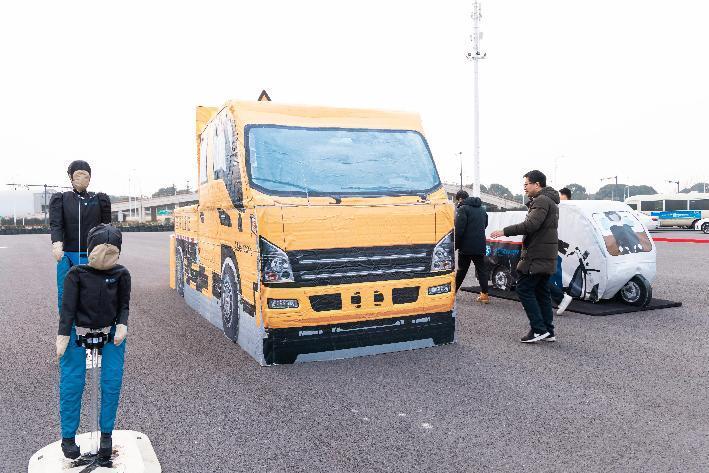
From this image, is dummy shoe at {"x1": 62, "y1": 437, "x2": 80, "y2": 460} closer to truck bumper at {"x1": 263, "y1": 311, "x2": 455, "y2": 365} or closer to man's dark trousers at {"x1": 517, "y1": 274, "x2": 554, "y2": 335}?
truck bumper at {"x1": 263, "y1": 311, "x2": 455, "y2": 365}

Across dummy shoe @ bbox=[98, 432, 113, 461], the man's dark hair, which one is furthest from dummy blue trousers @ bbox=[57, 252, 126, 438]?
the man's dark hair

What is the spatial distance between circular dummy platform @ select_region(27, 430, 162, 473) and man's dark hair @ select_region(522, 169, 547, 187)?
16.0 feet

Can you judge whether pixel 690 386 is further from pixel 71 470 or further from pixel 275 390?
pixel 71 470

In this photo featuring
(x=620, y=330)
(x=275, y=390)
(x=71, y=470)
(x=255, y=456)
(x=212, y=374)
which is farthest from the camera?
(x=620, y=330)

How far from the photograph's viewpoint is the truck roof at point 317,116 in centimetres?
593

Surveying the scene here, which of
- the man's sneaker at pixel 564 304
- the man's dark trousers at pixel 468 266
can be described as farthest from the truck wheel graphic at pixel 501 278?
the man's sneaker at pixel 564 304

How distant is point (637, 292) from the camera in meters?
8.56

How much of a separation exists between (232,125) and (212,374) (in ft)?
8.49

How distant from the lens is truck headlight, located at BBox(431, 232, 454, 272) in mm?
5871

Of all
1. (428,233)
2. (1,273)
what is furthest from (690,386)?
(1,273)

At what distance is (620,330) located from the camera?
22.9 ft

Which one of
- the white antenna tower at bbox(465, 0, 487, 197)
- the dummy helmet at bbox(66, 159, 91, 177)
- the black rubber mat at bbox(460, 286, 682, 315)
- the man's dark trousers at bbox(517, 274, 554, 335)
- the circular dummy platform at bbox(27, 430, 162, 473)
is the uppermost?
the white antenna tower at bbox(465, 0, 487, 197)

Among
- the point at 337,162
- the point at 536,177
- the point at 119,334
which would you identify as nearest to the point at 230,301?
the point at 337,162

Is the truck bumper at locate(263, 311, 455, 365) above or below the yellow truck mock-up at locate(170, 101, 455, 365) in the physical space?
below
